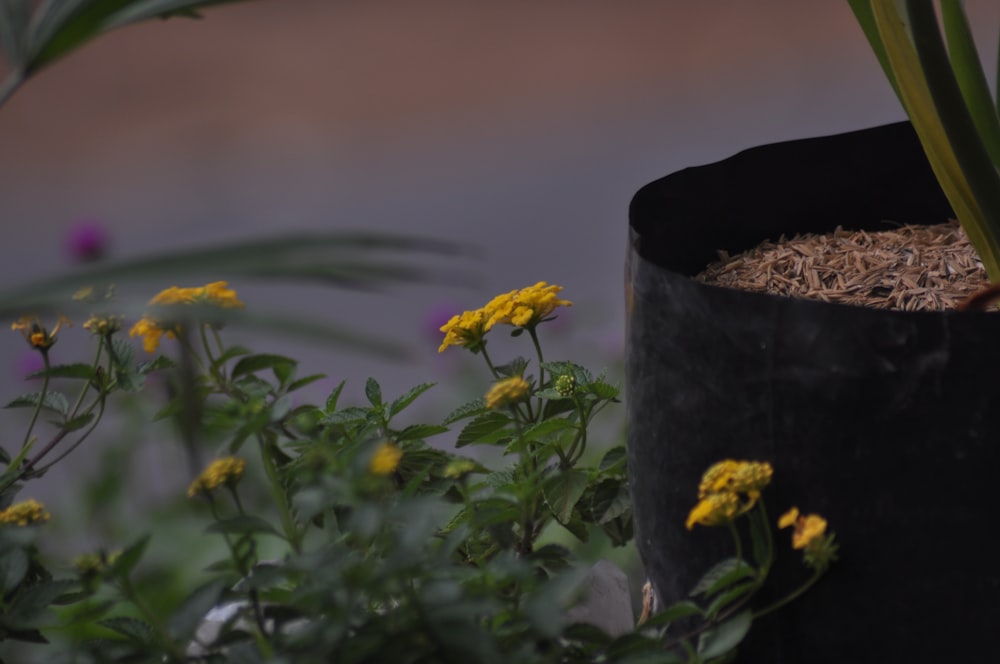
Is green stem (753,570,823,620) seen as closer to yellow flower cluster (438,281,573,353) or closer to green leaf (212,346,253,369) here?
yellow flower cluster (438,281,573,353)

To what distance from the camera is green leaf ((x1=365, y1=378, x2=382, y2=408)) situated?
1011mm

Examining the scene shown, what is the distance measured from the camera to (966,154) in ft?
2.66

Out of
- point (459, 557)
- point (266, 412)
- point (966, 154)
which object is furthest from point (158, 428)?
point (966, 154)

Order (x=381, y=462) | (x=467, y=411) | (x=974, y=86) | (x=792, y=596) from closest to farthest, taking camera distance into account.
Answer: (x=381, y=462)
(x=792, y=596)
(x=974, y=86)
(x=467, y=411)

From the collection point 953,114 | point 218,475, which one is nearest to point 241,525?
point 218,475

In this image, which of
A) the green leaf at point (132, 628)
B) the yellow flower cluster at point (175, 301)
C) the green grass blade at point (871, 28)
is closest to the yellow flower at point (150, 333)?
the yellow flower cluster at point (175, 301)

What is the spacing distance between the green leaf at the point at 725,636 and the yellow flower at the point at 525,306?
0.97 ft

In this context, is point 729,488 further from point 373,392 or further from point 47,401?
point 47,401

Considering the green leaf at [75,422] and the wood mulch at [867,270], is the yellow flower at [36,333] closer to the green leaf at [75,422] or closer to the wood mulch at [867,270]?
the green leaf at [75,422]

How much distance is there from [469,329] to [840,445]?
0.34 meters

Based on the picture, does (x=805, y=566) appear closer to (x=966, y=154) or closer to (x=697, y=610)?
(x=697, y=610)

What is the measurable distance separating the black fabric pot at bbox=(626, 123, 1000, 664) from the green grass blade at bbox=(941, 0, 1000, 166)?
253mm

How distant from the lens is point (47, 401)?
0.96 m

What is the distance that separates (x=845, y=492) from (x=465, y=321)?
0.35 m
